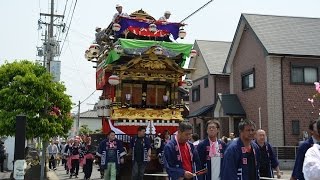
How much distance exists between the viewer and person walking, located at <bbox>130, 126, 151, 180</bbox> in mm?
13633

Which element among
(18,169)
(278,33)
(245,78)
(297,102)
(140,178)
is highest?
(278,33)

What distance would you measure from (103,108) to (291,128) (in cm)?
1229

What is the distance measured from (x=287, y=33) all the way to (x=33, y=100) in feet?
54.7

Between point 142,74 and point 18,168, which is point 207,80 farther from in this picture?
point 18,168

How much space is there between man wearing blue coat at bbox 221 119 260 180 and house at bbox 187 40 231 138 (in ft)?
76.1

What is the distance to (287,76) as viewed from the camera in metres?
24.5

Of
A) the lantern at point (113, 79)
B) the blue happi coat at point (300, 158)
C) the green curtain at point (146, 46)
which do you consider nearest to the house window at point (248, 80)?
the green curtain at point (146, 46)

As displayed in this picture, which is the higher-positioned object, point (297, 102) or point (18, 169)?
point (297, 102)

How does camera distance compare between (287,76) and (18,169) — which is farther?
(287,76)

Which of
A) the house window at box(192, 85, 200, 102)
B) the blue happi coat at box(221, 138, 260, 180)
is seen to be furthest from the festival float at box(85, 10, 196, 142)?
the house window at box(192, 85, 200, 102)

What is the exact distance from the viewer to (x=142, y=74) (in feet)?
51.6

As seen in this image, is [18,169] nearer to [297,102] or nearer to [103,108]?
[103,108]

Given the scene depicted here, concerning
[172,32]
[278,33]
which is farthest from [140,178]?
[278,33]

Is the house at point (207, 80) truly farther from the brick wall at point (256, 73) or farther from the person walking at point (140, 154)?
the person walking at point (140, 154)
